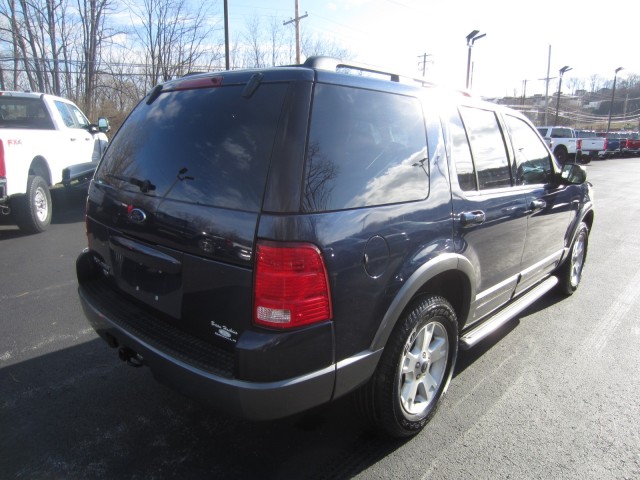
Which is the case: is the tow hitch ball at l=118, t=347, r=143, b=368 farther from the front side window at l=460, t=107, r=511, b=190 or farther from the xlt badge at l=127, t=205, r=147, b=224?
the front side window at l=460, t=107, r=511, b=190

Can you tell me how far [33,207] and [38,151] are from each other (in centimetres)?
102

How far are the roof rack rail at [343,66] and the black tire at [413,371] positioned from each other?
1275mm

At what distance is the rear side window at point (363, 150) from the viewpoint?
196 cm

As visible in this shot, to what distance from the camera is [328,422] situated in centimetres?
269

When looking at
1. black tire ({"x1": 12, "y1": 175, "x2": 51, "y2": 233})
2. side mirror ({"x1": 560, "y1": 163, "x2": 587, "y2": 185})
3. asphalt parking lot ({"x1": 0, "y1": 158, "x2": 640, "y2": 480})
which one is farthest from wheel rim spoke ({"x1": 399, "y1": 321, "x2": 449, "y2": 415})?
black tire ({"x1": 12, "y1": 175, "x2": 51, "y2": 233})

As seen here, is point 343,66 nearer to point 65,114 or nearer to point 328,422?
point 328,422

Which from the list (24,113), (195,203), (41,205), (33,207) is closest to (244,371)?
(195,203)

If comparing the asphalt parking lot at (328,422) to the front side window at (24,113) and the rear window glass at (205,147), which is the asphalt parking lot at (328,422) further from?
the front side window at (24,113)

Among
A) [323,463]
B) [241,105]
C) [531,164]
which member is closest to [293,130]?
[241,105]

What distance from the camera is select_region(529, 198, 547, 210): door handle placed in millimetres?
3469

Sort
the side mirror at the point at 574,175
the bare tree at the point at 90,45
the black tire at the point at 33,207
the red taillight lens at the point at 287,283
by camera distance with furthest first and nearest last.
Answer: the bare tree at the point at 90,45 → the black tire at the point at 33,207 → the side mirror at the point at 574,175 → the red taillight lens at the point at 287,283

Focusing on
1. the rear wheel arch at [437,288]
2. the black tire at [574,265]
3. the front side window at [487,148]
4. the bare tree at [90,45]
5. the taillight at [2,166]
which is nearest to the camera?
the rear wheel arch at [437,288]

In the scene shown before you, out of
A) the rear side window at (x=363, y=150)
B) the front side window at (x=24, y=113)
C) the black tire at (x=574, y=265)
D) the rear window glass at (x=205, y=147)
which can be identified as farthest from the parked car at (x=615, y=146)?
the rear window glass at (x=205, y=147)

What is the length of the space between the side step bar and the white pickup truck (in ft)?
20.8
